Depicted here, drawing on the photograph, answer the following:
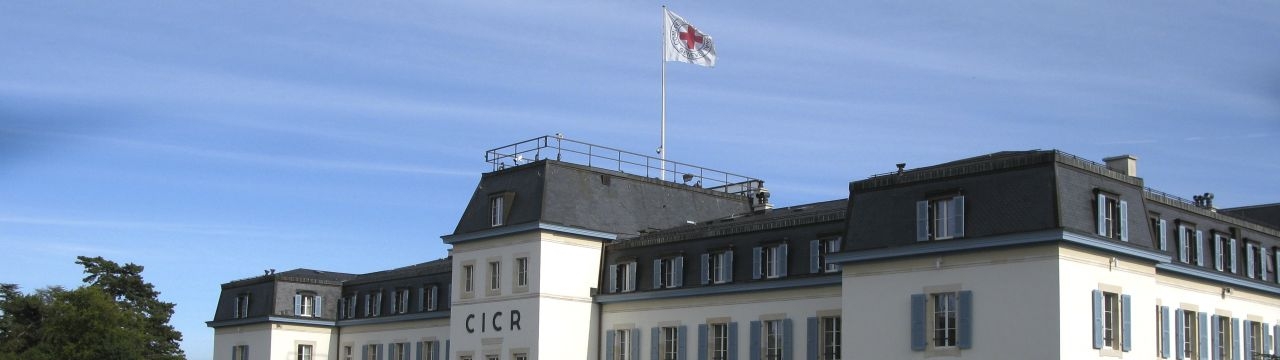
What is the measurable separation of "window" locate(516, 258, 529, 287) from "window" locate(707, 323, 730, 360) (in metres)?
8.32

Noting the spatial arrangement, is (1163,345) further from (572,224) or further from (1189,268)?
(572,224)

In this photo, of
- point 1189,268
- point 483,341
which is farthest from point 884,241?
point 483,341

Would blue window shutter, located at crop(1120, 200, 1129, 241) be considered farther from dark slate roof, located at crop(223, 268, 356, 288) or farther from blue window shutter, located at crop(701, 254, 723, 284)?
dark slate roof, located at crop(223, 268, 356, 288)

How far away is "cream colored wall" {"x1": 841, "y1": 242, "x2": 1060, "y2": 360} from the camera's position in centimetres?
4141

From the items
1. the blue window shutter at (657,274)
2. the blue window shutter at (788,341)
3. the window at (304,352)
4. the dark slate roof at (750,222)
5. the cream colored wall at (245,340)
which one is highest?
Result: the dark slate roof at (750,222)

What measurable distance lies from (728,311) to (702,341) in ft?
5.72

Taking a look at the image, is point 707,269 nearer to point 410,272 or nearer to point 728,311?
point 728,311

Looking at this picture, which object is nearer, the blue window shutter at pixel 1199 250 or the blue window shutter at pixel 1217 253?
the blue window shutter at pixel 1199 250

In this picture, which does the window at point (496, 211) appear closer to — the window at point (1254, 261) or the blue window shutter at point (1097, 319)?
the blue window shutter at point (1097, 319)

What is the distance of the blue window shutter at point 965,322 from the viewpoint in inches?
1690

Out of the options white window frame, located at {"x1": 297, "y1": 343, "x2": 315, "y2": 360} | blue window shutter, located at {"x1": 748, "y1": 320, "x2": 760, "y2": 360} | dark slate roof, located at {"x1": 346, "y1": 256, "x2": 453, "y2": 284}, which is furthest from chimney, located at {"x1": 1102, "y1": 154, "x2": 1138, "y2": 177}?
white window frame, located at {"x1": 297, "y1": 343, "x2": 315, "y2": 360}

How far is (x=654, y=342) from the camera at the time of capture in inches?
2265

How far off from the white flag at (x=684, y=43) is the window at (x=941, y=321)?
26900mm

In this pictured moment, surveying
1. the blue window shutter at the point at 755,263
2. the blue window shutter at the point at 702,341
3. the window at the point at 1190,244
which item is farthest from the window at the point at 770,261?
the window at the point at 1190,244
